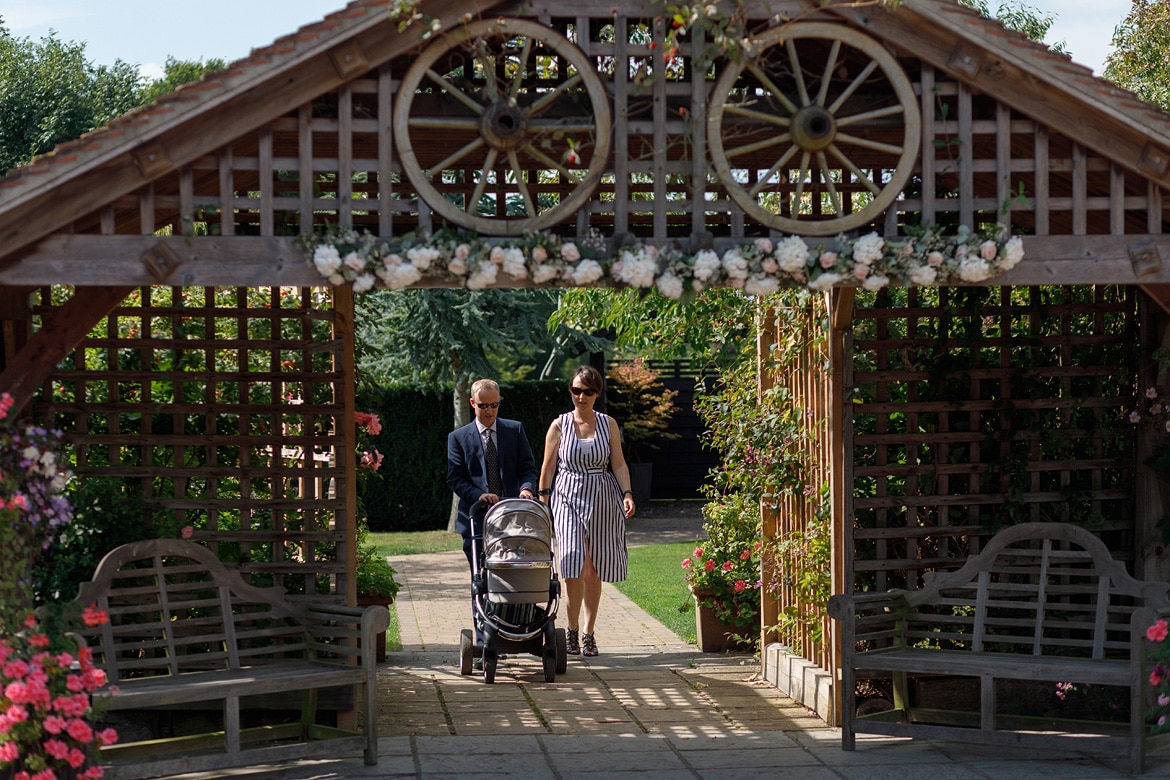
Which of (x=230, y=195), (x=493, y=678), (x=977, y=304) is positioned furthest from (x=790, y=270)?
(x=493, y=678)

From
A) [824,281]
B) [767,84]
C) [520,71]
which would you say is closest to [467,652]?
[824,281]

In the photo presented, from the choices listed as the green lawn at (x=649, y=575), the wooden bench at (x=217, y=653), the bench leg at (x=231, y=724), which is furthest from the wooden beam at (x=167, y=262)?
the green lawn at (x=649, y=575)

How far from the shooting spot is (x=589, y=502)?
8.25m

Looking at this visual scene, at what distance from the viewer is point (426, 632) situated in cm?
984

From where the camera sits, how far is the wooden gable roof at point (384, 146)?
5.16 m

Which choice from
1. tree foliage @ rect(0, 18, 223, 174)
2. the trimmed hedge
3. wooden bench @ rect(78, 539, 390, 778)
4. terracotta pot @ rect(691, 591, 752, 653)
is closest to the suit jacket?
terracotta pot @ rect(691, 591, 752, 653)

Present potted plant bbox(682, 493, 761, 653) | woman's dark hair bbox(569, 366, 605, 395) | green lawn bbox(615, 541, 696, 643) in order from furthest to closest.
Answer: green lawn bbox(615, 541, 696, 643)
potted plant bbox(682, 493, 761, 653)
woman's dark hair bbox(569, 366, 605, 395)

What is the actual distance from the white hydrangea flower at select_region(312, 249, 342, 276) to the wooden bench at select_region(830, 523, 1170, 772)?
2.78 m

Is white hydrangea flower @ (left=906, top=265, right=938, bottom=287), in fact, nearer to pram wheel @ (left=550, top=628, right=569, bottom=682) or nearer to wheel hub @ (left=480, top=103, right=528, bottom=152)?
wheel hub @ (left=480, top=103, right=528, bottom=152)

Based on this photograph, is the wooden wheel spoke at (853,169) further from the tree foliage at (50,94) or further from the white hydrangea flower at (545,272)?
the tree foliage at (50,94)

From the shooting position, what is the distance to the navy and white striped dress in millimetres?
8250

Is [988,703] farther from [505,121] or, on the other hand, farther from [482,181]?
[505,121]

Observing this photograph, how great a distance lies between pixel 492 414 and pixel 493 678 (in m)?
1.62

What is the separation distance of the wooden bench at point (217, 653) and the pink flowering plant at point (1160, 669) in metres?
3.29
